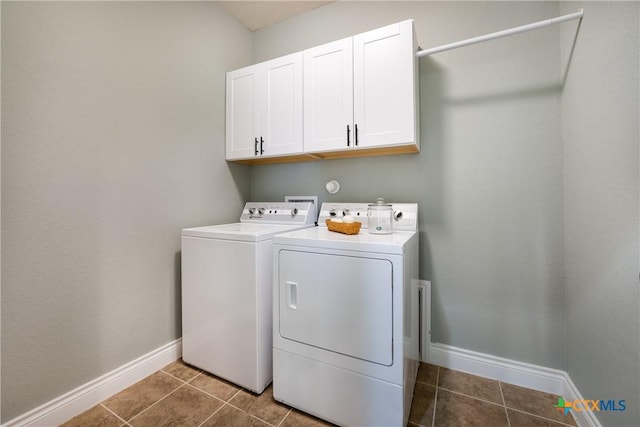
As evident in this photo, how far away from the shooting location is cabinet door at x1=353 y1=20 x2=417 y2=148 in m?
1.45

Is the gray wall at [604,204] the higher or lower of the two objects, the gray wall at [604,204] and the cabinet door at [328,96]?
the lower

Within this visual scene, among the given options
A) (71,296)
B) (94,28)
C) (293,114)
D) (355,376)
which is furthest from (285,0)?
(355,376)

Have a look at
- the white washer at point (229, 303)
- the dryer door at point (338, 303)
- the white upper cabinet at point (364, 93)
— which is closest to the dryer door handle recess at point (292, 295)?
the dryer door at point (338, 303)

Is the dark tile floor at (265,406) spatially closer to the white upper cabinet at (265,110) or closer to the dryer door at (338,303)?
the dryer door at (338,303)

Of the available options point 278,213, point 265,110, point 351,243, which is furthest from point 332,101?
point 351,243

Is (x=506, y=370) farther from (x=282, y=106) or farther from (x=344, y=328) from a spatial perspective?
(x=282, y=106)

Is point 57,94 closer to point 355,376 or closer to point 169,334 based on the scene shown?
point 169,334

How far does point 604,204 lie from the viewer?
1037mm

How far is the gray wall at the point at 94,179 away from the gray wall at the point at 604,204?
7.39 ft

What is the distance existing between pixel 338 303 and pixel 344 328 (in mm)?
115

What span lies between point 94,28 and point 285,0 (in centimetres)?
135

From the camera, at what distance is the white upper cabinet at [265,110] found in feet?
5.97

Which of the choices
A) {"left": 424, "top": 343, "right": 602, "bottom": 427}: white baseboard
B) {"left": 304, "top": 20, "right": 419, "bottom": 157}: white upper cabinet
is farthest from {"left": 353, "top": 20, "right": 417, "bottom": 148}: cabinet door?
{"left": 424, "top": 343, "right": 602, "bottom": 427}: white baseboard

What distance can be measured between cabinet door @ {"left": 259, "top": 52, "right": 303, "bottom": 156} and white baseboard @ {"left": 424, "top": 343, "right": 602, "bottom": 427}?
170 cm
